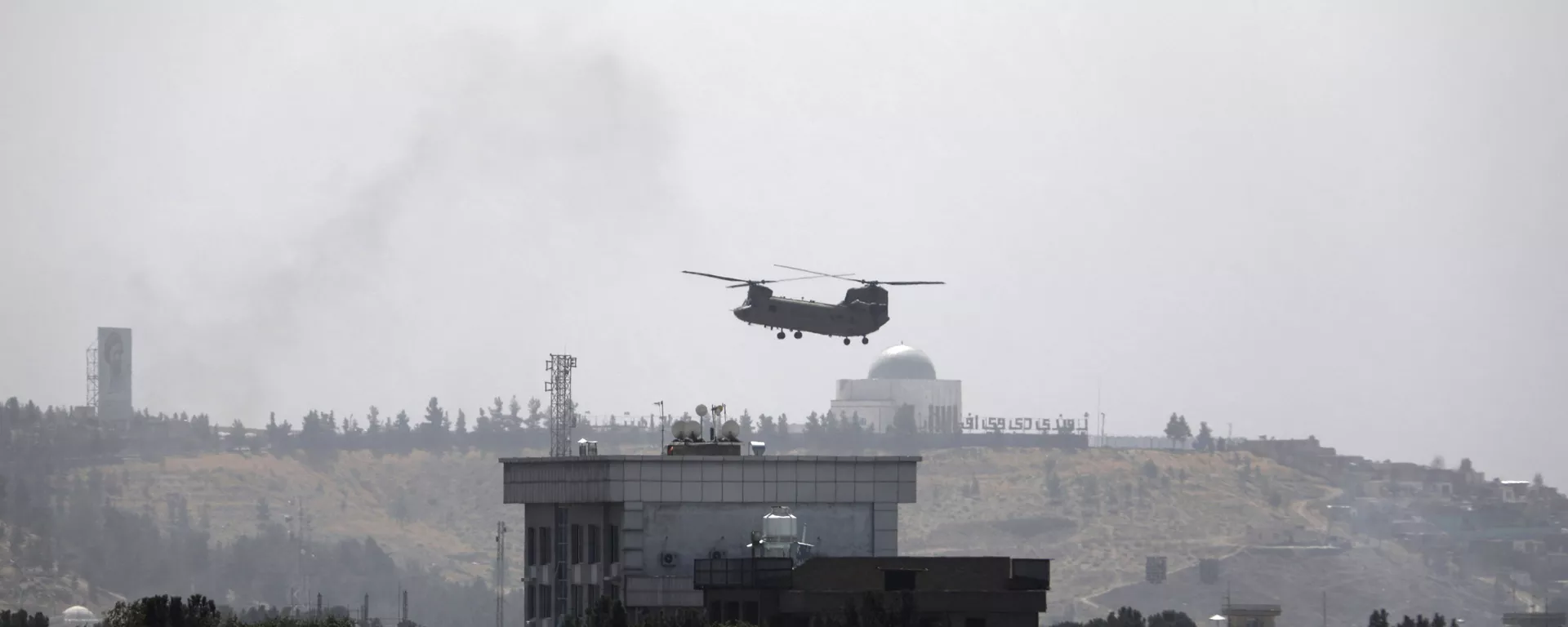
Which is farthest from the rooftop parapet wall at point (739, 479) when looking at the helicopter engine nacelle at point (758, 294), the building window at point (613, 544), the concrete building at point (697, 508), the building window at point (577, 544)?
the helicopter engine nacelle at point (758, 294)

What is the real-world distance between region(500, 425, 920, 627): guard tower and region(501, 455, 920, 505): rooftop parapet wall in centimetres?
3

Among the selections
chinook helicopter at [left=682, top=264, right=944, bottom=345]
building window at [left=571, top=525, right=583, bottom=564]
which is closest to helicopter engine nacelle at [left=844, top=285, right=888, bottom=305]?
chinook helicopter at [left=682, top=264, right=944, bottom=345]

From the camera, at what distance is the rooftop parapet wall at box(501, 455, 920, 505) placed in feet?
289

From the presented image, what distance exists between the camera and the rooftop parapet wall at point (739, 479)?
289ft

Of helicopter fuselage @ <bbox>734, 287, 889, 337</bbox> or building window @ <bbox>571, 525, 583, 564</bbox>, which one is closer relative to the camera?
building window @ <bbox>571, 525, 583, 564</bbox>

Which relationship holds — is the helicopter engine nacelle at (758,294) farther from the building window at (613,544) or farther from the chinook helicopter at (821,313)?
the building window at (613,544)

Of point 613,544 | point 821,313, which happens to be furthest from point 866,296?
point 613,544

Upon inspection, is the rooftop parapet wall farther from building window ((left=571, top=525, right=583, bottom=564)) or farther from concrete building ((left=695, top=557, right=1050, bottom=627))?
concrete building ((left=695, top=557, right=1050, bottom=627))

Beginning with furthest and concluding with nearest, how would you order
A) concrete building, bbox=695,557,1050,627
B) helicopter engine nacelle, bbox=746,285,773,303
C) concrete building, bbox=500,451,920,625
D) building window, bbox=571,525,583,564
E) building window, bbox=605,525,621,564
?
helicopter engine nacelle, bbox=746,285,773,303
building window, bbox=571,525,583,564
building window, bbox=605,525,621,564
concrete building, bbox=500,451,920,625
concrete building, bbox=695,557,1050,627

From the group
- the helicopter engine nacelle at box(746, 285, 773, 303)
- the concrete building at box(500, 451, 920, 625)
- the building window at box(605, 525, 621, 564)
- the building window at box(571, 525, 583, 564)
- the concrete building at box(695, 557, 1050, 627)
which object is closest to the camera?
the concrete building at box(695, 557, 1050, 627)

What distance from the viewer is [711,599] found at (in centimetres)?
8638

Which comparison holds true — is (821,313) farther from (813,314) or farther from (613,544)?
(613,544)

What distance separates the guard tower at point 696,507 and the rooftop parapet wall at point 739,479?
3 centimetres

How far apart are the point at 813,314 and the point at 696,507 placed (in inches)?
2625
